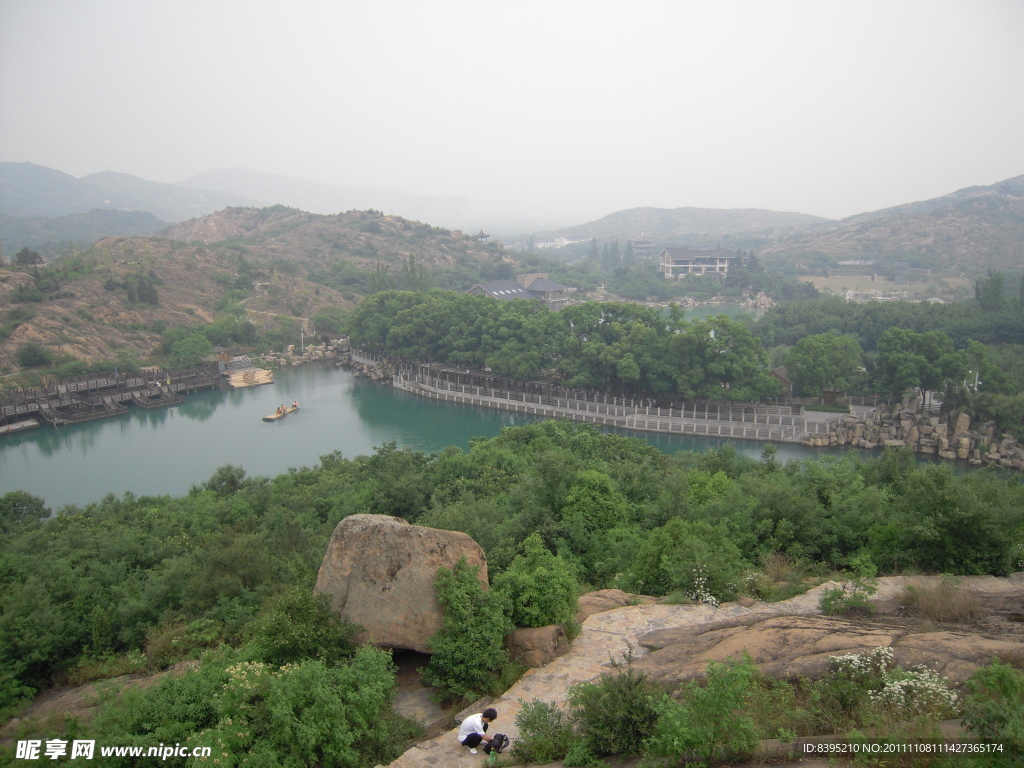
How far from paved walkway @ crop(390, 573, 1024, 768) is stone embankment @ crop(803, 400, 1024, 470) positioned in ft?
65.4

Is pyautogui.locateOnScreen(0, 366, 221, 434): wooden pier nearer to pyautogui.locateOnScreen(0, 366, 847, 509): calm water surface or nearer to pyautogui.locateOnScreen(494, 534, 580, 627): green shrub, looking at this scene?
pyautogui.locateOnScreen(0, 366, 847, 509): calm water surface

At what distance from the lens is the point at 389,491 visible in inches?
593

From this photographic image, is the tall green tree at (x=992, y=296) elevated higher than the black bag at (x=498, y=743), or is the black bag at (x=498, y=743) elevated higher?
the tall green tree at (x=992, y=296)

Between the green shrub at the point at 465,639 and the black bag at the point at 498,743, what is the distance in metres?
1.01

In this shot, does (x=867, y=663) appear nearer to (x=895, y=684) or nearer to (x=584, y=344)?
(x=895, y=684)

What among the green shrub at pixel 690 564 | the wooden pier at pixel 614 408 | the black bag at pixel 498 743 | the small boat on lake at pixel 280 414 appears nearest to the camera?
the black bag at pixel 498 743

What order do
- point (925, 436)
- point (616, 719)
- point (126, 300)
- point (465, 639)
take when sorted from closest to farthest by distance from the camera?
point (616, 719) → point (465, 639) → point (925, 436) → point (126, 300)

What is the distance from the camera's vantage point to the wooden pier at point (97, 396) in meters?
33.4

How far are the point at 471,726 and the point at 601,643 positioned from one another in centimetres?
219

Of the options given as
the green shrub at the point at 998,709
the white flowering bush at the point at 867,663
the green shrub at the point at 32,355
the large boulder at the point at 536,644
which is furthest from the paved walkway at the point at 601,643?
the green shrub at the point at 32,355

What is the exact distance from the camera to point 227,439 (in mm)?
32500

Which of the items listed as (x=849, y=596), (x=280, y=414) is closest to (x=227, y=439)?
(x=280, y=414)

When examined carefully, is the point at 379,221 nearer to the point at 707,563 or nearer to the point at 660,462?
the point at 660,462

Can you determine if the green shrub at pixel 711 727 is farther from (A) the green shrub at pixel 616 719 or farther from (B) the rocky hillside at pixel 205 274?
(B) the rocky hillside at pixel 205 274
